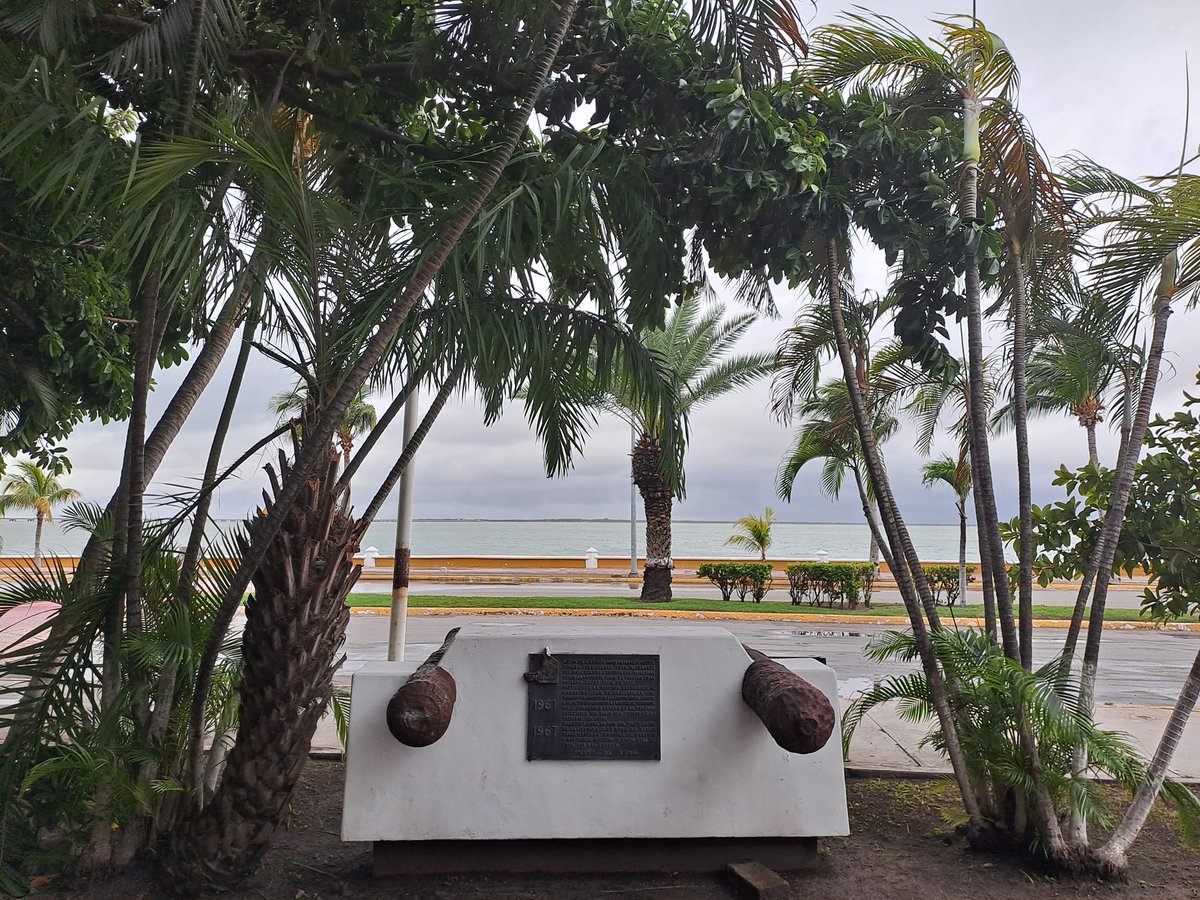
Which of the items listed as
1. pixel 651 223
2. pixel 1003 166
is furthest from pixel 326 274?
pixel 1003 166

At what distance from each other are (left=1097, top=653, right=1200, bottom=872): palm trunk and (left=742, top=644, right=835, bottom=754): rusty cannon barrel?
1.66 m

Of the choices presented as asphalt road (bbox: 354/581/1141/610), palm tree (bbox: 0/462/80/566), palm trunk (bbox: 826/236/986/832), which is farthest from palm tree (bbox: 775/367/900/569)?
palm tree (bbox: 0/462/80/566)

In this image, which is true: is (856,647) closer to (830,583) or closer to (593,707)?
(830,583)

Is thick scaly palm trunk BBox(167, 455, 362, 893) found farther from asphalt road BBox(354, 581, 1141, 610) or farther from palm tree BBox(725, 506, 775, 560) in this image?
palm tree BBox(725, 506, 775, 560)

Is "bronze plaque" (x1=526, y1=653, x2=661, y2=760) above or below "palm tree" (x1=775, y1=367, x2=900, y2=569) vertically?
below

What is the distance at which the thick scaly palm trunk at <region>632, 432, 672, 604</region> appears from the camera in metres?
19.8

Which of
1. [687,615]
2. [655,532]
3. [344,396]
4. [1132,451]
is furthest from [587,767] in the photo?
[655,532]

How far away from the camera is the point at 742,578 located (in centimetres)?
2123

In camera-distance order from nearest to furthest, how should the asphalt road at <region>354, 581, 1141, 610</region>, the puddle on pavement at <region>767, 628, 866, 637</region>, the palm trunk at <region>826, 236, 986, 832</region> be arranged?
the palm trunk at <region>826, 236, 986, 832</region> < the puddle on pavement at <region>767, 628, 866, 637</region> < the asphalt road at <region>354, 581, 1141, 610</region>

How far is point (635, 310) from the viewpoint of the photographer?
5.96m

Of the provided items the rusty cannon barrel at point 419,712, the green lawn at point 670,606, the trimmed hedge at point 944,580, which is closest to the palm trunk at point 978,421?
the rusty cannon barrel at point 419,712

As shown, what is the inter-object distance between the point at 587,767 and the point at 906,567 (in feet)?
7.22

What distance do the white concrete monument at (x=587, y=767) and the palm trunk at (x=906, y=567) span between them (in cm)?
73

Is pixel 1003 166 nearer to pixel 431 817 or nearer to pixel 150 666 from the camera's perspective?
pixel 431 817
